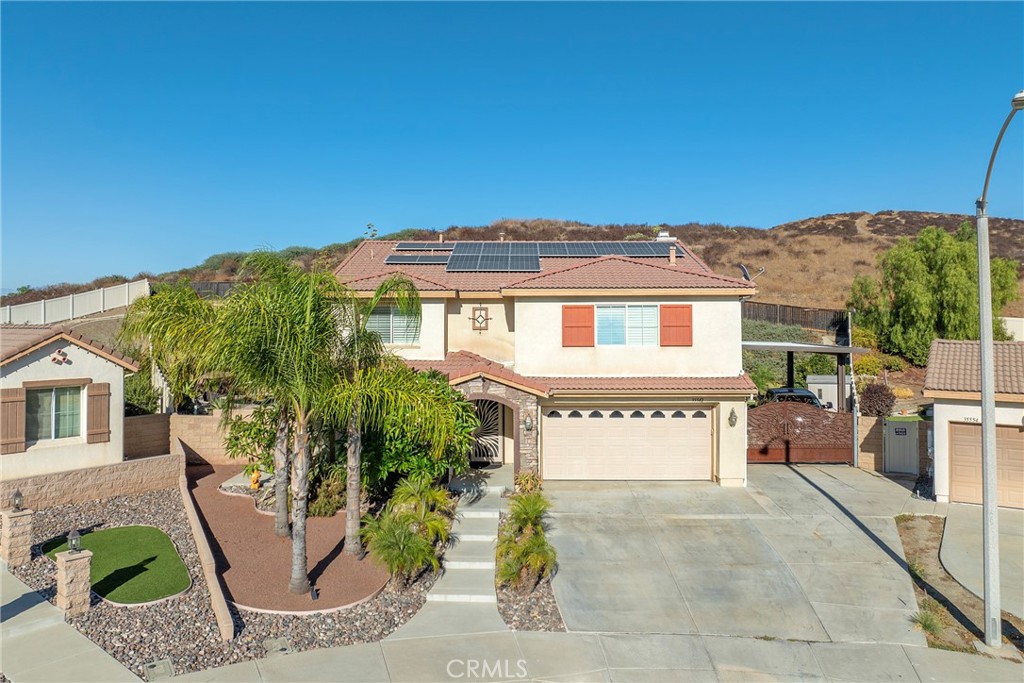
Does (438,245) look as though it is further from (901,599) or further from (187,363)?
(901,599)

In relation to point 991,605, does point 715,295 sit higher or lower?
higher

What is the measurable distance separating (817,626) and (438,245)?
17.6 meters

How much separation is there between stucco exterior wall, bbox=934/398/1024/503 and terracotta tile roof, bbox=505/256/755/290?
18.1ft

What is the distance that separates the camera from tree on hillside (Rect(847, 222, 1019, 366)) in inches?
1258

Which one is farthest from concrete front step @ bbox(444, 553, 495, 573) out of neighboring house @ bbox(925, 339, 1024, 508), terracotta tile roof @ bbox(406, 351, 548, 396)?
neighboring house @ bbox(925, 339, 1024, 508)

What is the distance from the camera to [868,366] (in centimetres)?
3219

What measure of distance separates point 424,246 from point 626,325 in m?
9.41

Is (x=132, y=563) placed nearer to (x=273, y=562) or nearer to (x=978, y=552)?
(x=273, y=562)

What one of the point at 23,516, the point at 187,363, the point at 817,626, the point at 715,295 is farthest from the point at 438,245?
the point at 817,626

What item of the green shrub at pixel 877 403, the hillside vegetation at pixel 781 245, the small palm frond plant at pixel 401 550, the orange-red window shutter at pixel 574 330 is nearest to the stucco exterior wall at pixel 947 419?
the orange-red window shutter at pixel 574 330

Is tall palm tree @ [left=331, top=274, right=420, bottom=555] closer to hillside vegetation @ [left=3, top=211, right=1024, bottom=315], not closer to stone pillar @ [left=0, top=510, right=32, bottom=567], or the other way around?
stone pillar @ [left=0, top=510, right=32, bottom=567]

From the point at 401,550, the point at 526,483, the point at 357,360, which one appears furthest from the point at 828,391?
the point at 357,360

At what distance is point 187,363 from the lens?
12039 millimetres

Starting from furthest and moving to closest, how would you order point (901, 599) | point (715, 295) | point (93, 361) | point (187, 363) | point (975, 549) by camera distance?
point (715, 295) → point (93, 361) → point (975, 549) → point (187, 363) → point (901, 599)
